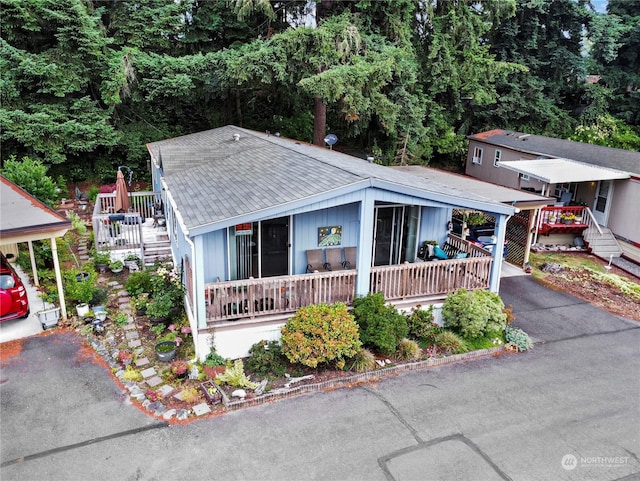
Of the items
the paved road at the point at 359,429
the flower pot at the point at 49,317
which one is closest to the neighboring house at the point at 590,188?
the paved road at the point at 359,429

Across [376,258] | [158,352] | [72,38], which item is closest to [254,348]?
[158,352]

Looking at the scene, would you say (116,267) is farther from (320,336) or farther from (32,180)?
(320,336)

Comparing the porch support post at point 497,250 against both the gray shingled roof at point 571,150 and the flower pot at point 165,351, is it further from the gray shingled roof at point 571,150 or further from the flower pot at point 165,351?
the gray shingled roof at point 571,150

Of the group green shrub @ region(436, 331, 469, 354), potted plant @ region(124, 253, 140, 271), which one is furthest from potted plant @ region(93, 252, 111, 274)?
green shrub @ region(436, 331, 469, 354)

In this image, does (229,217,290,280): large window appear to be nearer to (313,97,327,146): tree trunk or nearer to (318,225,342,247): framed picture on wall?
(318,225,342,247): framed picture on wall

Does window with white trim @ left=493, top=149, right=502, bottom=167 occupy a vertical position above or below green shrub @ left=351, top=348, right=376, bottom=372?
above

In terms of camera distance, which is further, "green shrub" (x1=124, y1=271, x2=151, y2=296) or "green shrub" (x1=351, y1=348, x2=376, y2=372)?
"green shrub" (x1=124, y1=271, x2=151, y2=296)
